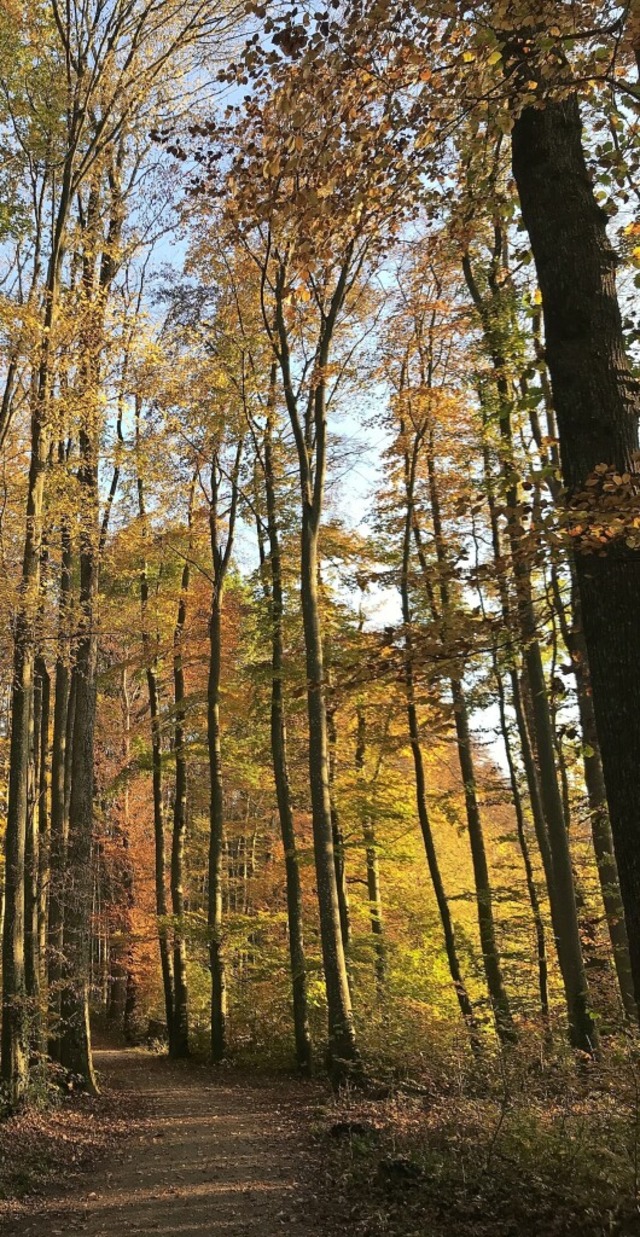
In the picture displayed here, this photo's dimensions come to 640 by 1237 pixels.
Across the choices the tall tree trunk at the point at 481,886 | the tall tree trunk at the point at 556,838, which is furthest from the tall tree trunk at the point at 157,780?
the tall tree trunk at the point at 556,838

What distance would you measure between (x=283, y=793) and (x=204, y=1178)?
698cm

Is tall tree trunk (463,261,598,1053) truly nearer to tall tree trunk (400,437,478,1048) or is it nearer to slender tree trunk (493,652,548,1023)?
tall tree trunk (400,437,478,1048)

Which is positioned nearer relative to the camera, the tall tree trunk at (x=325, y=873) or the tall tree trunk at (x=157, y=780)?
the tall tree trunk at (x=325, y=873)

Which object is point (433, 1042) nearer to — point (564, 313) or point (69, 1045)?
point (69, 1045)

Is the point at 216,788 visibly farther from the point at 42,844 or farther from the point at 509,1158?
the point at 509,1158

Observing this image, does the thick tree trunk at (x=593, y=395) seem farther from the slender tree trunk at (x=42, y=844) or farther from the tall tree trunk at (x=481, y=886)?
the slender tree trunk at (x=42, y=844)

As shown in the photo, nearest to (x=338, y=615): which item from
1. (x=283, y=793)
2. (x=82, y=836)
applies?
(x=283, y=793)

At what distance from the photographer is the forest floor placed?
→ 4617mm

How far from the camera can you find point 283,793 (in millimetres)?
13359

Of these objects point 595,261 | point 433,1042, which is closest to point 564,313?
point 595,261

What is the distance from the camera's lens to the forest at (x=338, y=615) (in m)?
3.78

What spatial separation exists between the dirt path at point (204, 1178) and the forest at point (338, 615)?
0.12m

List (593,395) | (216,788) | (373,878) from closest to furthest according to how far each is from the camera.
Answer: (593,395) → (216,788) → (373,878)

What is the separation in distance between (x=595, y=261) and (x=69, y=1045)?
449 inches
